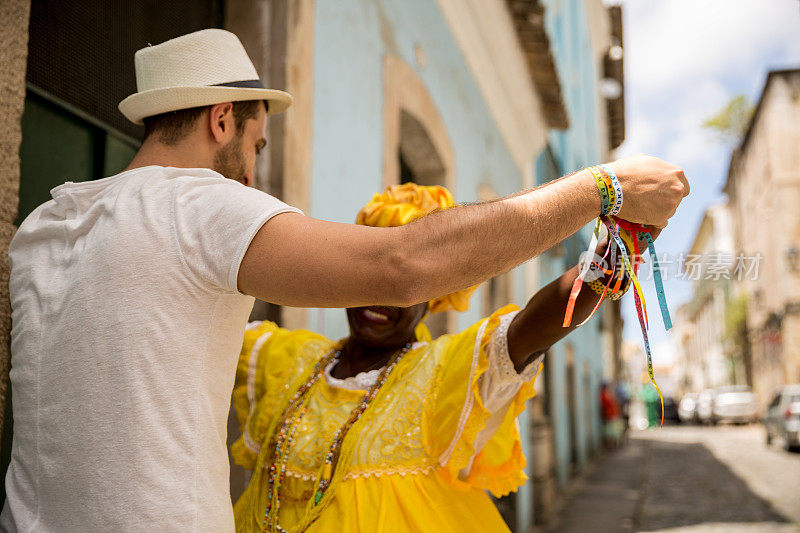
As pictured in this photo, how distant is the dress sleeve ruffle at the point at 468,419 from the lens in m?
1.86

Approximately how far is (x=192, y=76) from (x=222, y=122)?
12 centimetres

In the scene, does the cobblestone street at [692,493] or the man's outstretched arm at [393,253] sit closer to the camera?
the man's outstretched arm at [393,253]

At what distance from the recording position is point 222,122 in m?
1.63

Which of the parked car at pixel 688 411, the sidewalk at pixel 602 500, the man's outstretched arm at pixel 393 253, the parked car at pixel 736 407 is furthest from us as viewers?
the parked car at pixel 688 411

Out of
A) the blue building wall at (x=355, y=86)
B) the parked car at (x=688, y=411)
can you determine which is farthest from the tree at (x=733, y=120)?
the blue building wall at (x=355, y=86)

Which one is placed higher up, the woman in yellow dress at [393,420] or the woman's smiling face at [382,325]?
the woman's smiling face at [382,325]

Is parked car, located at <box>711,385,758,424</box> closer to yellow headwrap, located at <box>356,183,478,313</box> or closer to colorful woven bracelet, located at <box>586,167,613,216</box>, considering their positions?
yellow headwrap, located at <box>356,183,478,313</box>

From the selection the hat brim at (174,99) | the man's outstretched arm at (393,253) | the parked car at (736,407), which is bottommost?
the parked car at (736,407)

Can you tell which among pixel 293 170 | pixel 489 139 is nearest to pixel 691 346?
pixel 489 139

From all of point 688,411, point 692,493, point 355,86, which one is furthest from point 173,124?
point 688,411

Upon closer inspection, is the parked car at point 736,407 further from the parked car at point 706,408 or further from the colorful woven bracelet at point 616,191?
the colorful woven bracelet at point 616,191

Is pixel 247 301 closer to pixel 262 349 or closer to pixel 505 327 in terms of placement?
pixel 505 327

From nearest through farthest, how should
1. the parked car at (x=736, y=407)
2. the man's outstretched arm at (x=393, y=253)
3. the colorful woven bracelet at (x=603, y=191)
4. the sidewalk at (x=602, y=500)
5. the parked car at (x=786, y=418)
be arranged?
1. the man's outstretched arm at (x=393, y=253)
2. the colorful woven bracelet at (x=603, y=191)
3. the sidewalk at (x=602, y=500)
4. the parked car at (x=786, y=418)
5. the parked car at (x=736, y=407)

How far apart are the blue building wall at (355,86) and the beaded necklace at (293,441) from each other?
107 centimetres
